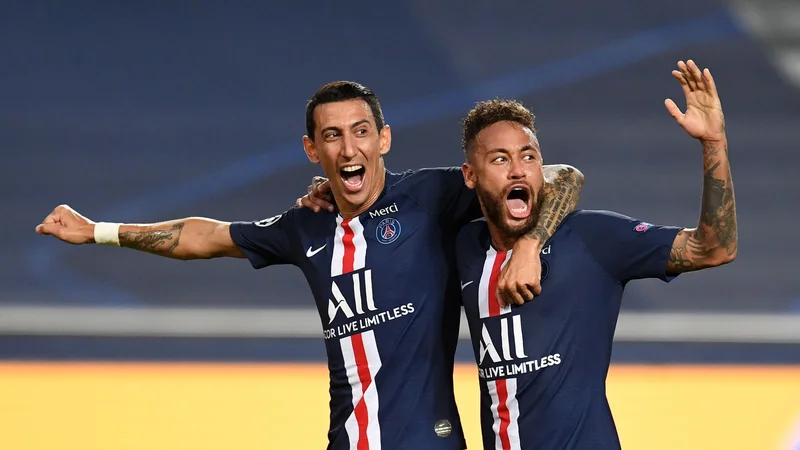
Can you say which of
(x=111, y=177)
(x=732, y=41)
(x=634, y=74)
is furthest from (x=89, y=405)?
(x=732, y=41)

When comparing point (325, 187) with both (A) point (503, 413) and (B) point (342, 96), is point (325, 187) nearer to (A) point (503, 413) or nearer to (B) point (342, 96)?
(B) point (342, 96)

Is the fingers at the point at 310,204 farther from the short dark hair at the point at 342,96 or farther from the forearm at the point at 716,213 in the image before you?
the forearm at the point at 716,213

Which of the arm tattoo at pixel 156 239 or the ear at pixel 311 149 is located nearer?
the ear at pixel 311 149

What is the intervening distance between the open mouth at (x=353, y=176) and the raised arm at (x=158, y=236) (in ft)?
2.05

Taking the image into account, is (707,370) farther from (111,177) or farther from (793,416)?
(111,177)

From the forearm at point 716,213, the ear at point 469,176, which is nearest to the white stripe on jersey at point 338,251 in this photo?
the ear at point 469,176

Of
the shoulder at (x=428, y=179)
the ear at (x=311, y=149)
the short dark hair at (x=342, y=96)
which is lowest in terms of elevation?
the shoulder at (x=428, y=179)

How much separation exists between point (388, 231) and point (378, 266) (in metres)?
0.15

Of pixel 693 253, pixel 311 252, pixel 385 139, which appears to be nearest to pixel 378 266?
pixel 311 252

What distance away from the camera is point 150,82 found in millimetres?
10367

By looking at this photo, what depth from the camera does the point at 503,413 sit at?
11.2 ft

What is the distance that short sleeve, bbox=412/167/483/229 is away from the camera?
3934 millimetres

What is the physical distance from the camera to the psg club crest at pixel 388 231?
3.90 meters

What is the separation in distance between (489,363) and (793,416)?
3.85m
